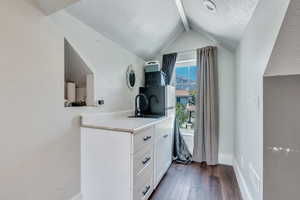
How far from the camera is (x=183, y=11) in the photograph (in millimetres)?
2387

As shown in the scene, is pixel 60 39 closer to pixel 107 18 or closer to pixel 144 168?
pixel 107 18

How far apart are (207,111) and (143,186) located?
5.75 feet

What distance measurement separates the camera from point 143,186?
5.01ft

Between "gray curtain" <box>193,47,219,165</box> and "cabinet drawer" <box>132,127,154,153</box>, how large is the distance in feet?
4.45

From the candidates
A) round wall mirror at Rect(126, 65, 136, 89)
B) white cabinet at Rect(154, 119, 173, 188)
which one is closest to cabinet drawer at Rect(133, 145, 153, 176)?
white cabinet at Rect(154, 119, 173, 188)

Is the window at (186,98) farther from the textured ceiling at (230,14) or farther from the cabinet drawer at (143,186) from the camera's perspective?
the cabinet drawer at (143,186)

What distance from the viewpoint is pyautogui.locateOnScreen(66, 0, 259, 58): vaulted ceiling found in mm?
Result: 1519

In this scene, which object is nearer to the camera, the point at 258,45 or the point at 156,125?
the point at 258,45

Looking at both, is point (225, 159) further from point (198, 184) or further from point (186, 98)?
point (186, 98)

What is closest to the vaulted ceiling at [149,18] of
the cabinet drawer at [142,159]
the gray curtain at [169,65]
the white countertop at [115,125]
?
the gray curtain at [169,65]

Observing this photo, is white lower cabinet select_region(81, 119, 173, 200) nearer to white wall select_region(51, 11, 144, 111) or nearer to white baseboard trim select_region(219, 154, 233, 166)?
white wall select_region(51, 11, 144, 111)

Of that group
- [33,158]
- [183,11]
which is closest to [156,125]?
[33,158]

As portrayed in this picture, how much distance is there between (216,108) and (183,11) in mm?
1755

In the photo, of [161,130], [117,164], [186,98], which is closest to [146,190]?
[117,164]
